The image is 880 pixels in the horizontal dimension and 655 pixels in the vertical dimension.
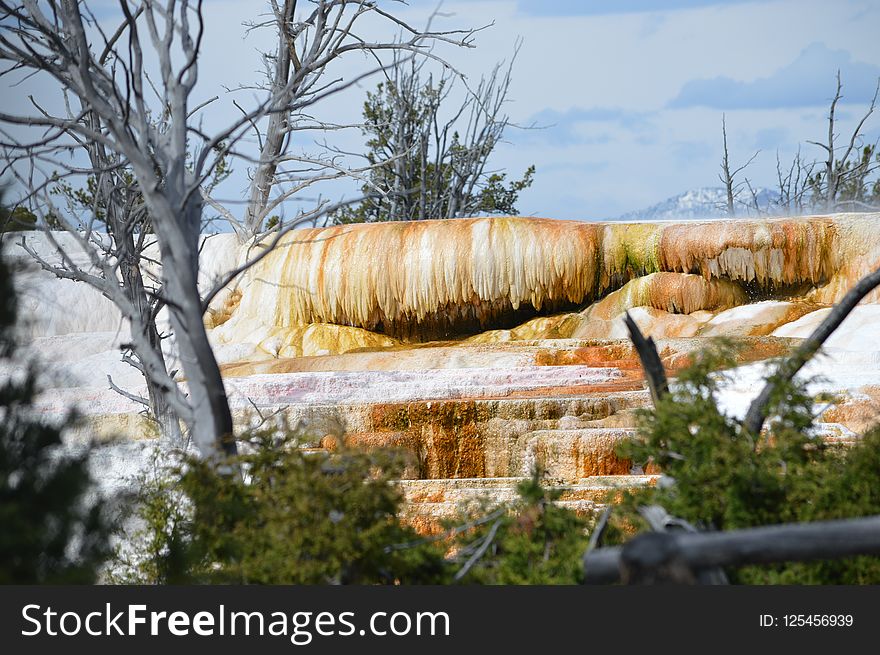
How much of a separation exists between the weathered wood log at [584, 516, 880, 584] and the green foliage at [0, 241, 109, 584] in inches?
65.0

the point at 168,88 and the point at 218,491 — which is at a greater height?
the point at 168,88

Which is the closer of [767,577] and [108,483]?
[767,577]

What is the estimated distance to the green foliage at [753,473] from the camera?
4348 mm

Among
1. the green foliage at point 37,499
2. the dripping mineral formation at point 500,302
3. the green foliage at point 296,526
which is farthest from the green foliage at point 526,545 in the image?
the dripping mineral formation at point 500,302

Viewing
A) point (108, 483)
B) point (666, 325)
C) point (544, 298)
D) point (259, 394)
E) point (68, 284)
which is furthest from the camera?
point (68, 284)

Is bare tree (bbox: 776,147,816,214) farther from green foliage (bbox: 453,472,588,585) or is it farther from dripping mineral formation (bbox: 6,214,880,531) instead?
green foliage (bbox: 453,472,588,585)

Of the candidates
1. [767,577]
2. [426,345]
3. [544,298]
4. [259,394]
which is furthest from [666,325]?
[767,577]

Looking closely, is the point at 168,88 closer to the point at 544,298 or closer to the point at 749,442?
the point at 749,442

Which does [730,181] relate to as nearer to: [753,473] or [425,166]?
[425,166]

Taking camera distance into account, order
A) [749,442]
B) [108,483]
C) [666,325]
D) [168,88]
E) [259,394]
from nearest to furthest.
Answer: [749,442], [168,88], [108,483], [259,394], [666,325]

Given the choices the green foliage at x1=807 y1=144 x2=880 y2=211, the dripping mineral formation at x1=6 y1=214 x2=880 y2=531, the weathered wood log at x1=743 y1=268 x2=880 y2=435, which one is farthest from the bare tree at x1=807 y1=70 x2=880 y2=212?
the weathered wood log at x1=743 y1=268 x2=880 y2=435

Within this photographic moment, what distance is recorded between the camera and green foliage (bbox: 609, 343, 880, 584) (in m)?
4.35

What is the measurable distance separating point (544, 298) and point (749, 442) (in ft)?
31.6

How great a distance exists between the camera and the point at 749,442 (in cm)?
455
